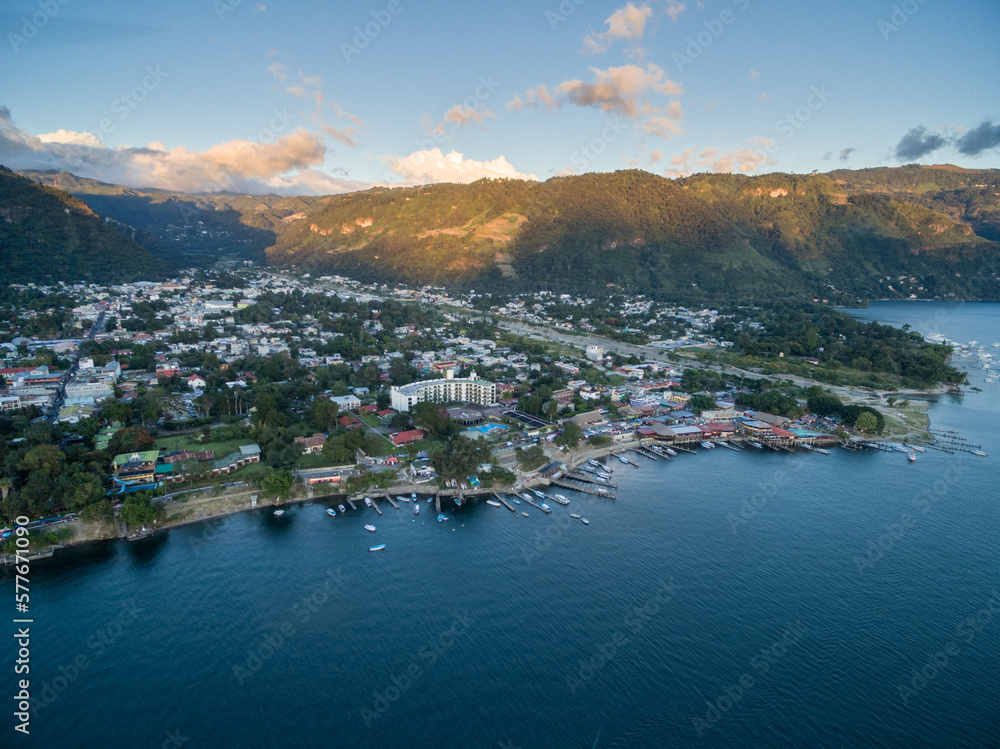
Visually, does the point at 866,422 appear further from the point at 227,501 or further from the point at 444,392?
the point at 227,501

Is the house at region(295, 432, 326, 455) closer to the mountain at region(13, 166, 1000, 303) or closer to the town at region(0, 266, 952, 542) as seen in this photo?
the town at region(0, 266, 952, 542)

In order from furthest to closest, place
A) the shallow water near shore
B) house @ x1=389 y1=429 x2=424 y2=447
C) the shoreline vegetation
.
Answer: house @ x1=389 y1=429 x2=424 y2=447
the shoreline vegetation
the shallow water near shore

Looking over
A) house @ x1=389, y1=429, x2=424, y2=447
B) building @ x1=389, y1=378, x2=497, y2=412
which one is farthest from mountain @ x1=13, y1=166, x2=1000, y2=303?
house @ x1=389, y1=429, x2=424, y2=447

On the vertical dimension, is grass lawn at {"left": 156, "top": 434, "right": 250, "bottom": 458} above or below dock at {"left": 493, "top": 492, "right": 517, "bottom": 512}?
above

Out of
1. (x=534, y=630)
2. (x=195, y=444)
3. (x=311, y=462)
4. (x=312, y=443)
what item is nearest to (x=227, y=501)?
(x=311, y=462)

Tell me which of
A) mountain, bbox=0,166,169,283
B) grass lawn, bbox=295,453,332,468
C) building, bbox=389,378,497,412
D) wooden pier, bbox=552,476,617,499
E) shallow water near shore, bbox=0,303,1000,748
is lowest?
shallow water near shore, bbox=0,303,1000,748

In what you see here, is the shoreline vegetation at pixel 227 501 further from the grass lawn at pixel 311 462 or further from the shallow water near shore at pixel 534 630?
the grass lawn at pixel 311 462

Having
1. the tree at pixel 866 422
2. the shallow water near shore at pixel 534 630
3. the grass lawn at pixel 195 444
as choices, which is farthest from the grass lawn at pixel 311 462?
the tree at pixel 866 422
